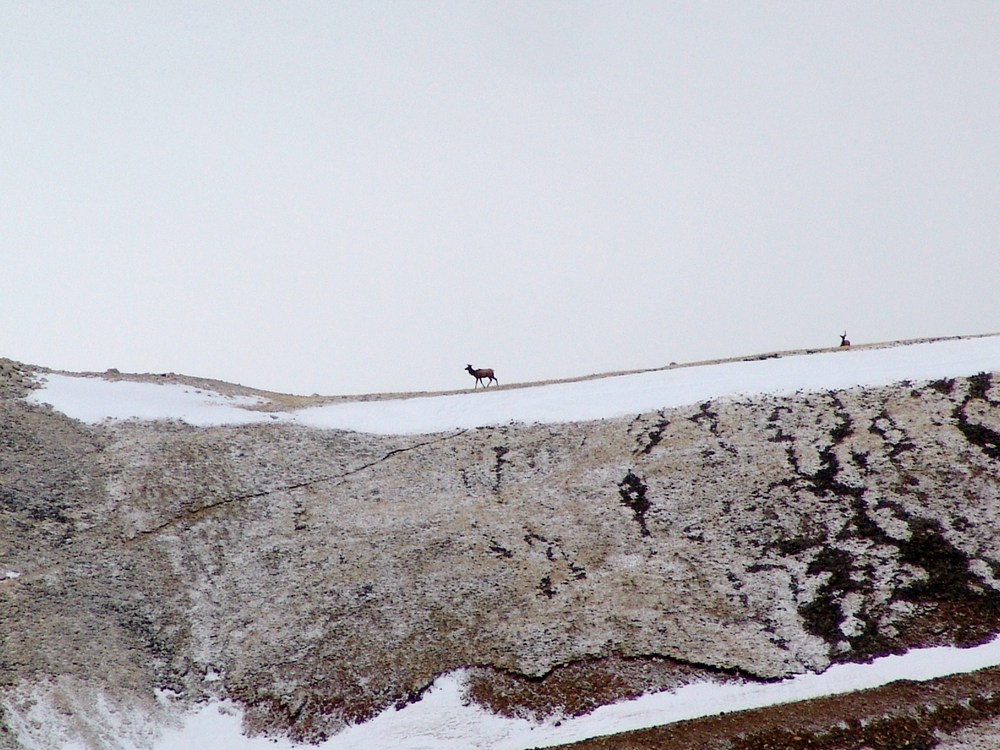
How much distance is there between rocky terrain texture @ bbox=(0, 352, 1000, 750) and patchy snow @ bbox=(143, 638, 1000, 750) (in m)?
0.51

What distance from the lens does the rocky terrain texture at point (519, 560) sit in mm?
23109

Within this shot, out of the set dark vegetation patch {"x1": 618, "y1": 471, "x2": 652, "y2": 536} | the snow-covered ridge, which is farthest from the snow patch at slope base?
the snow-covered ridge

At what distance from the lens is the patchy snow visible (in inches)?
838

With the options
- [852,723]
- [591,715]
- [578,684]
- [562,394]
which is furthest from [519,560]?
[562,394]

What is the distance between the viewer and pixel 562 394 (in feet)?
133

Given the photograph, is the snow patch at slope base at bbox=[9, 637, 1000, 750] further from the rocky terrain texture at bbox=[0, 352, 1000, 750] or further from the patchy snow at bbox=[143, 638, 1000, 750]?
the rocky terrain texture at bbox=[0, 352, 1000, 750]

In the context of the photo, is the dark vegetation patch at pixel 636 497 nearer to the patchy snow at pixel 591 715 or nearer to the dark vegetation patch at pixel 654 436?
the dark vegetation patch at pixel 654 436

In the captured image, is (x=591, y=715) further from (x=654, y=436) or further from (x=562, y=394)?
(x=562, y=394)

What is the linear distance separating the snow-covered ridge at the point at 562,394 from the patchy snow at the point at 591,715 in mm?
16326

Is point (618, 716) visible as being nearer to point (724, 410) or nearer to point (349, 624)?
point (349, 624)

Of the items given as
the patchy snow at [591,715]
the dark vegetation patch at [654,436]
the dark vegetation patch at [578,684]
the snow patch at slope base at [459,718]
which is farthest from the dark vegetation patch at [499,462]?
the patchy snow at [591,715]

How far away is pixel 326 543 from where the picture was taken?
101 feet

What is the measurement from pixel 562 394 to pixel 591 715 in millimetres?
20617

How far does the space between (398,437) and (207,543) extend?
35.9 feet
